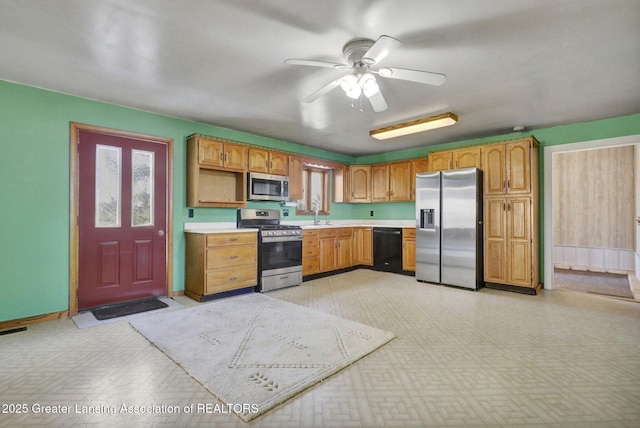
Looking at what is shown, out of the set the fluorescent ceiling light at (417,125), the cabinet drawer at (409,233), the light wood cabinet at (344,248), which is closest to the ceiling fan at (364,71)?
the fluorescent ceiling light at (417,125)

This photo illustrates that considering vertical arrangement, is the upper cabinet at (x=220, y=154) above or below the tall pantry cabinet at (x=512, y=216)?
above

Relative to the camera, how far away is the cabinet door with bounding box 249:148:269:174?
4.73 metres

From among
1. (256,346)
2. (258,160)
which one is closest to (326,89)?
(256,346)

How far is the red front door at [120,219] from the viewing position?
3523 mm

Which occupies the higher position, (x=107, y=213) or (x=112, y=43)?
(x=112, y=43)

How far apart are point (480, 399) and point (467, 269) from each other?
3045mm

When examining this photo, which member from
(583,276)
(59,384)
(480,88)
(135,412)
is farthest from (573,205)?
(59,384)

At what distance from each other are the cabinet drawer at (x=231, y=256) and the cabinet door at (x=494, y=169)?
373cm

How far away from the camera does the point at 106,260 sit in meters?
3.65

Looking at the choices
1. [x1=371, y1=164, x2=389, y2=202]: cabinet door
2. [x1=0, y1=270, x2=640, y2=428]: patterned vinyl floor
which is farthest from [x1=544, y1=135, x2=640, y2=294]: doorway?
[x1=0, y1=270, x2=640, y2=428]: patterned vinyl floor

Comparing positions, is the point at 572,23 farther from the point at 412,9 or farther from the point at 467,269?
the point at 467,269

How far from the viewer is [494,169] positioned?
182 inches

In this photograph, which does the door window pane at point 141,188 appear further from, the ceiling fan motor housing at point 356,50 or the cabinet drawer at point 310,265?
the ceiling fan motor housing at point 356,50

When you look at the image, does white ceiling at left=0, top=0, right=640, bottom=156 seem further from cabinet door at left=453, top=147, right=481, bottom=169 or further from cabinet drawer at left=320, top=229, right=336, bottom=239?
cabinet drawer at left=320, top=229, right=336, bottom=239
